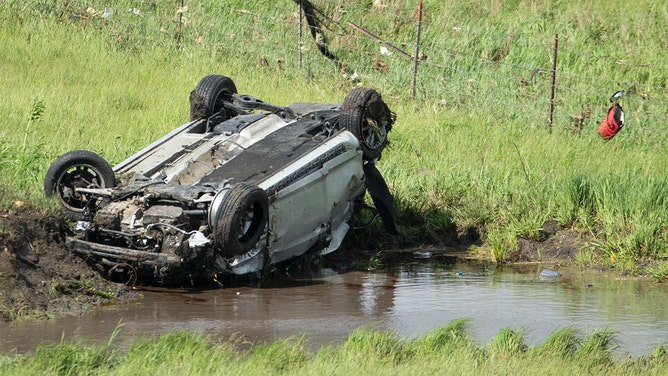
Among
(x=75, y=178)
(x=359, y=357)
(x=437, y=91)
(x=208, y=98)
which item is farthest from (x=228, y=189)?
(x=437, y=91)

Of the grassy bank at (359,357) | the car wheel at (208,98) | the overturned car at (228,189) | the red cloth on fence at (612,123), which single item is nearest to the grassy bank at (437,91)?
the red cloth on fence at (612,123)

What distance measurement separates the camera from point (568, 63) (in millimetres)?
19109

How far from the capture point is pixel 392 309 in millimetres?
9531

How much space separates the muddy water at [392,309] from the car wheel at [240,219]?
48 centimetres

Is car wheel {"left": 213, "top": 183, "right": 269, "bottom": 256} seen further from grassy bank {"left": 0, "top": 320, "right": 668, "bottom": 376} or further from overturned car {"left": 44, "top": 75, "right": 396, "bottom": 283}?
grassy bank {"left": 0, "top": 320, "right": 668, "bottom": 376}

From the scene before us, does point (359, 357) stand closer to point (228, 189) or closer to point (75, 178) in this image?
point (228, 189)

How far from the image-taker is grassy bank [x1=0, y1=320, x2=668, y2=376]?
6.64 m

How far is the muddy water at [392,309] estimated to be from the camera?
8367 mm

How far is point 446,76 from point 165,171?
886 centimetres

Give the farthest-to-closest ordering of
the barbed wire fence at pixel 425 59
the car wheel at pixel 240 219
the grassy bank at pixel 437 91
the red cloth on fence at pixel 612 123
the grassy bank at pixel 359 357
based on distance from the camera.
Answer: the barbed wire fence at pixel 425 59
the red cloth on fence at pixel 612 123
the grassy bank at pixel 437 91
the car wheel at pixel 240 219
the grassy bank at pixel 359 357

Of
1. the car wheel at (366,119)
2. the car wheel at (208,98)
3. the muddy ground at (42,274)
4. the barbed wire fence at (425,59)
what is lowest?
the muddy ground at (42,274)

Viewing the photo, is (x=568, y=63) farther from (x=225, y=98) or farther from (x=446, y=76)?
(x=225, y=98)

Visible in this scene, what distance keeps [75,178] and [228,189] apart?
1.64 metres

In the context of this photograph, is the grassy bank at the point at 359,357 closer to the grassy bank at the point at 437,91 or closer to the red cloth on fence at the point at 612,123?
the grassy bank at the point at 437,91
